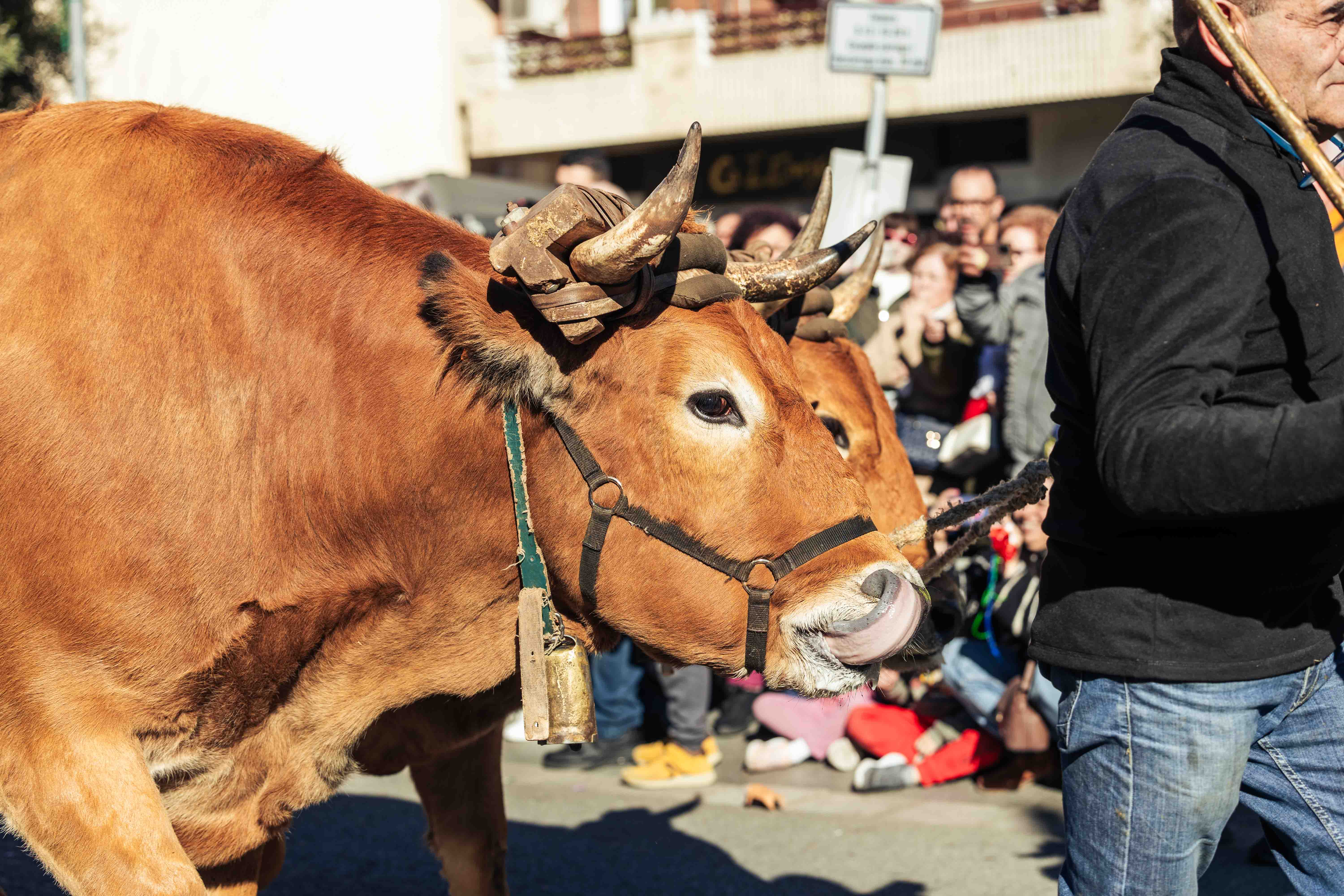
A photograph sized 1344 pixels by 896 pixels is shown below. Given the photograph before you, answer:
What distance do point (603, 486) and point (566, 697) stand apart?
1.45 ft

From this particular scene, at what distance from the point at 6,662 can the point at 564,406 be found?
1204mm

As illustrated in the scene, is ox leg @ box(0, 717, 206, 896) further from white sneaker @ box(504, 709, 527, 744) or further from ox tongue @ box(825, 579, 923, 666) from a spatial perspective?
white sneaker @ box(504, 709, 527, 744)

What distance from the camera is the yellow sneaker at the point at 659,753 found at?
6281 mm

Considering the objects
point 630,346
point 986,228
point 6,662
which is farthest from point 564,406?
point 986,228

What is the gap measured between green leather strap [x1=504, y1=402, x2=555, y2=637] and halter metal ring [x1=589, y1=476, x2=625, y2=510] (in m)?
0.14

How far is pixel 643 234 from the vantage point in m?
2.53

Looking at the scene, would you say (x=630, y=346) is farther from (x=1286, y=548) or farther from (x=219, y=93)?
(x=219, y=93)

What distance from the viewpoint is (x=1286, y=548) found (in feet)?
7.06

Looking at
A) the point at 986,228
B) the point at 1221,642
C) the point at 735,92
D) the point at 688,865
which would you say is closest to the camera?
the point at 1221,642

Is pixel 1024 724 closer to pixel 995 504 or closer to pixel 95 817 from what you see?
pixel 995 504

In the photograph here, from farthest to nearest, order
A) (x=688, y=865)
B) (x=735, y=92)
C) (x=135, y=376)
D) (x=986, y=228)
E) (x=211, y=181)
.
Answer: (x=735, y=92), (x=986, y=228), (x=688, y=865), (x=211, y=181), (x=135, y=376)

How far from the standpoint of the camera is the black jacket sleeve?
1859 millimetres

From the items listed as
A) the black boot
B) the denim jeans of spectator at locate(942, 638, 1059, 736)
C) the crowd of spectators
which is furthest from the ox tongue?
the black boot

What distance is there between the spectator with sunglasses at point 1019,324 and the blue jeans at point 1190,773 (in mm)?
3515
